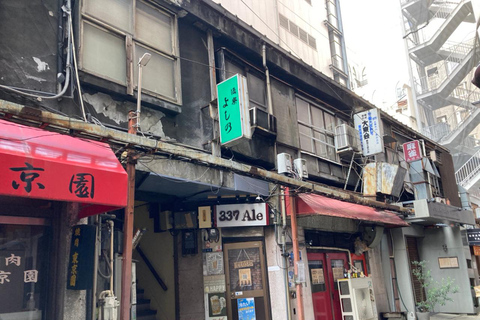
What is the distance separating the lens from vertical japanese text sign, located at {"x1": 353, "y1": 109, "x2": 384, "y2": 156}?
591 inches

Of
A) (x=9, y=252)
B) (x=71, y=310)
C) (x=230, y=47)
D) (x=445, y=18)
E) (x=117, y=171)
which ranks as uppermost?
(x=445, y=18)

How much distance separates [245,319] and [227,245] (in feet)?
6.45

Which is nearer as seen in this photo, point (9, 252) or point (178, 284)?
point (9, 252)

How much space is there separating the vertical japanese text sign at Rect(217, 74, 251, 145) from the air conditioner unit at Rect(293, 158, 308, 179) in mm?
2863

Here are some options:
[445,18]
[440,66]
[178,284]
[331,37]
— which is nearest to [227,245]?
[178,284]

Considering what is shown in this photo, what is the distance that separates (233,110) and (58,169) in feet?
15.8

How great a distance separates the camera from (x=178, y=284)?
1054 cm

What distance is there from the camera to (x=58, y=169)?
5.45 m

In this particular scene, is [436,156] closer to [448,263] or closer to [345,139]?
[448,263]

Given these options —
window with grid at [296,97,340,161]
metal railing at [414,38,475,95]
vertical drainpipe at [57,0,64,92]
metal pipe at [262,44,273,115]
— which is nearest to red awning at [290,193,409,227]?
window with grid at [296,97,340,161]

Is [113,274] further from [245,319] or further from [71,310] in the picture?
[245,319]

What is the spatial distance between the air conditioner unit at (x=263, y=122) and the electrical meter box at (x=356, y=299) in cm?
538

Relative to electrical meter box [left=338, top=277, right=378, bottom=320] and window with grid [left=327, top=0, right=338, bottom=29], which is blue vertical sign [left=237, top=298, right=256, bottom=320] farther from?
window with grid [left=327, top=0, right=338, bottom=29]

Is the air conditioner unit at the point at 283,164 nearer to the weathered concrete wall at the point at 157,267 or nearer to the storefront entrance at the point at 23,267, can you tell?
the weathered concrete wall at the point at 157,267
